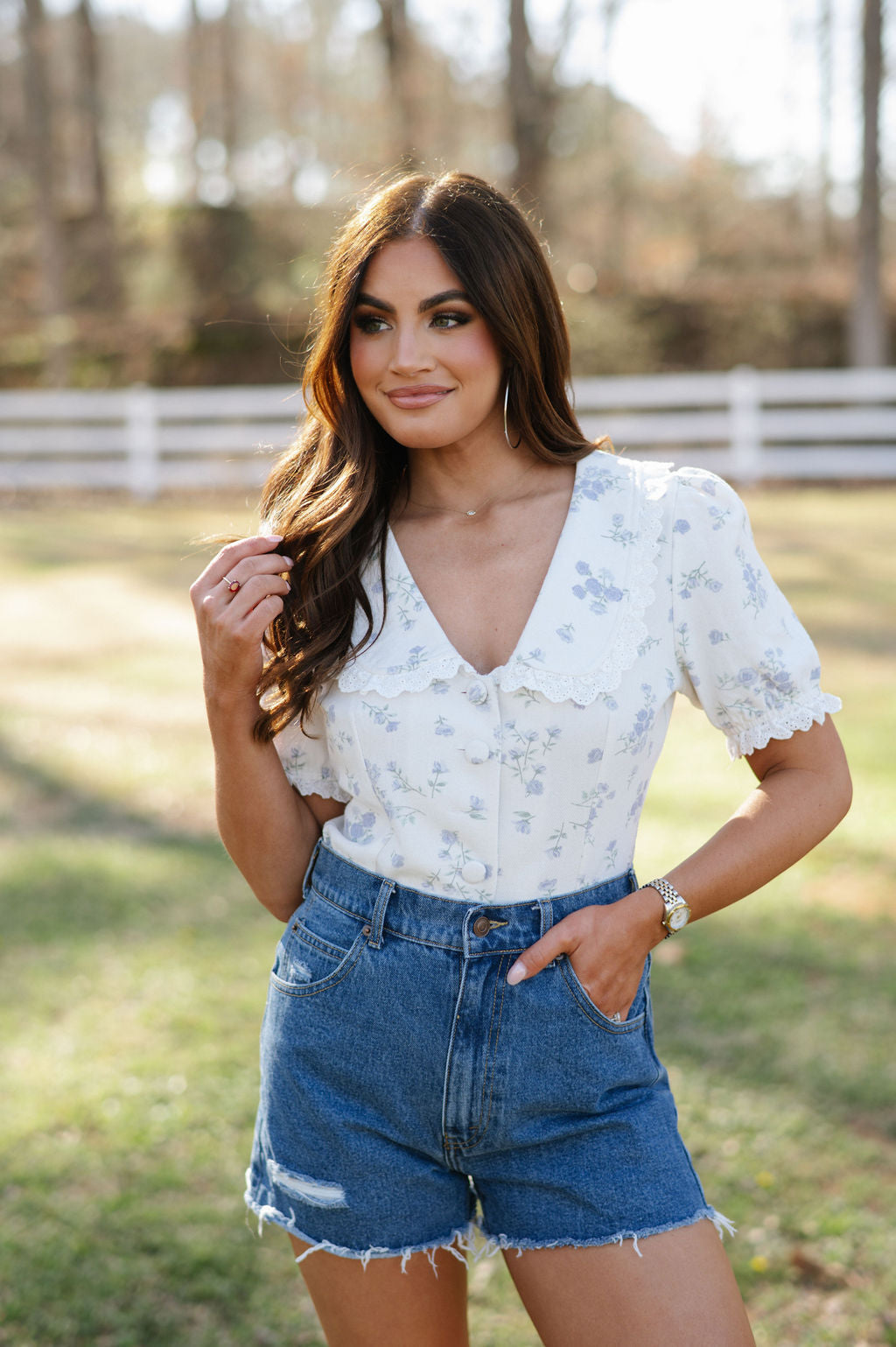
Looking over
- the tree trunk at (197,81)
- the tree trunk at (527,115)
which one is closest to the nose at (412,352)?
the tree trunk at (527,115)

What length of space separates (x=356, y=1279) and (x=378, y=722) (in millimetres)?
763

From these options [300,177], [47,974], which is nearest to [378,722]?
[47,974]

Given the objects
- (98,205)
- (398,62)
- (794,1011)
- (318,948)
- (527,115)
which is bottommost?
(794,1011)

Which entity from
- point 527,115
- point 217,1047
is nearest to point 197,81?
point 527,115

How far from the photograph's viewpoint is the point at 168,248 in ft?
71.1

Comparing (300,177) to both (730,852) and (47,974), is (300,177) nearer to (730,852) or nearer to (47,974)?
(47,974)

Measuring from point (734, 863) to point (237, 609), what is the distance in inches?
30.1

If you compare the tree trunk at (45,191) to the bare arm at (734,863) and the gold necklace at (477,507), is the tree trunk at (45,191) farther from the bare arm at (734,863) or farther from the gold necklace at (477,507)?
the bare arm at (734,863)

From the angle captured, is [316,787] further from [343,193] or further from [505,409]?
[343,193]

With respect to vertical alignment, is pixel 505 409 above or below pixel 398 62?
below

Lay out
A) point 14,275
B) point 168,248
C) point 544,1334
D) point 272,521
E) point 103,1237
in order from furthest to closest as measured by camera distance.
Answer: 1. point 14,275
2. point 168,248
3. point 103,1237
4. point 272,521
5. point 544,1334

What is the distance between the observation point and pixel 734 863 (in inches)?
69.1

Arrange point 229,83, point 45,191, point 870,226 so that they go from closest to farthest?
point 870,226
point 45,191
point 229,83

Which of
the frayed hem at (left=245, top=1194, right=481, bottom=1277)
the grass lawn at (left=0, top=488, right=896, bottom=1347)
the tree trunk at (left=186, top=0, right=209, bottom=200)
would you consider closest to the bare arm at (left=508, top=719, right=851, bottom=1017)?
the frayed hem at (left=245, top=1194, right=481, bottom=1277)
